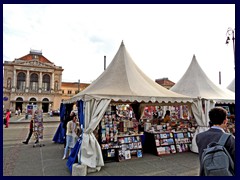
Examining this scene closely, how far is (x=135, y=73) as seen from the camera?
23.9 feet

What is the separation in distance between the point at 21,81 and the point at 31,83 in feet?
8.50

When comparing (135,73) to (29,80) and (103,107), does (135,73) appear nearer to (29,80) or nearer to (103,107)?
(103,107)

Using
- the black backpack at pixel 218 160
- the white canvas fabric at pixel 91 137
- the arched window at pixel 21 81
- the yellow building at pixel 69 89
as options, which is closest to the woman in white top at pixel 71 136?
the white canvas fabric at pixel 91 137

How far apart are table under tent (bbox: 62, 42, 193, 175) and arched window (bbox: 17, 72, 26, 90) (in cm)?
5004

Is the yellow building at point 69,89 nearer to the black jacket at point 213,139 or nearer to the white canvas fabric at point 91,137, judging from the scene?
the white canvas fabric at point 91,137

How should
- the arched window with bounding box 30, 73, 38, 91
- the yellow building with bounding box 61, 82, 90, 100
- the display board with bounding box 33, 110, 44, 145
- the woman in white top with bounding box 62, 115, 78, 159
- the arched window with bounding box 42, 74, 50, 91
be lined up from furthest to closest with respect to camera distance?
1. the yellow building with bounding box 61, 82, 90, 100
2. the arched window with bounding box 42, 74, 50, 91
3. the arched window with bounding box 30, 73, 38, 91
4. the display board with bounding box 33, 110, 44, 145
5. the woman in white top with bounding box 62, 115, 78, 159

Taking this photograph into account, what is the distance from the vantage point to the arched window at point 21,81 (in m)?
49.7

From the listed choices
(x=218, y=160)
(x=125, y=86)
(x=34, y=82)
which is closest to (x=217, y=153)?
(x=218, y=160)

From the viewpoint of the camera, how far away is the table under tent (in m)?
4.83

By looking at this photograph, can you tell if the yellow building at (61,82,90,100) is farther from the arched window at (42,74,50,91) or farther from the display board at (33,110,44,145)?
the display board at (33,110,44,145)

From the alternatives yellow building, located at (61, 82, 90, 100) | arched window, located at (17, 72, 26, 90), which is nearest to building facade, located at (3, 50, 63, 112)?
arched window, located at (17, 72, 26, 90)

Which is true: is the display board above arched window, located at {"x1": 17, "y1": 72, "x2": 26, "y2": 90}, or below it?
below

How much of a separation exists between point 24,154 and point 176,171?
5318mm
